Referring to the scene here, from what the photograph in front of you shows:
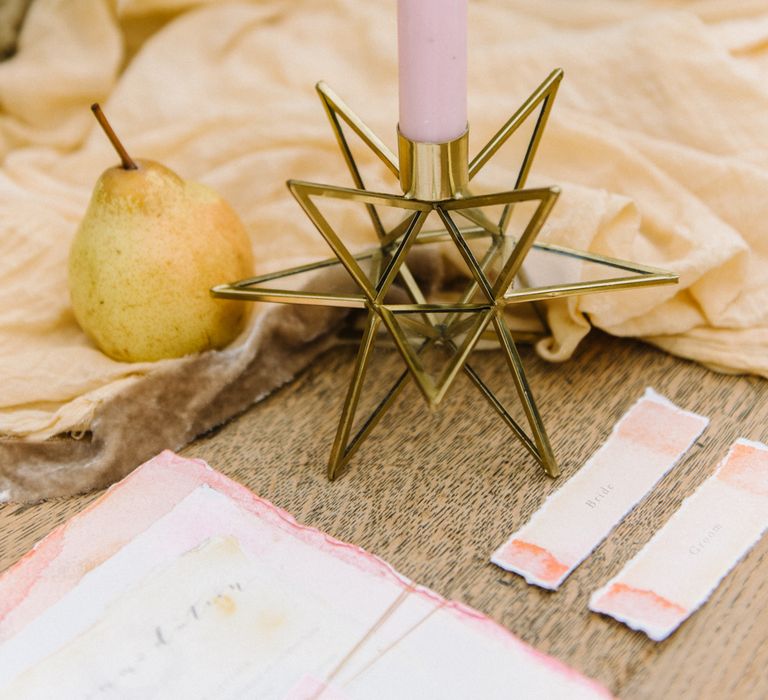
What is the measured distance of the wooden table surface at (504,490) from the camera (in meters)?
0.44

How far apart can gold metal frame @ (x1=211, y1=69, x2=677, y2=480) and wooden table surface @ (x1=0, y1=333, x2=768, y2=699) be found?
0.03 metres

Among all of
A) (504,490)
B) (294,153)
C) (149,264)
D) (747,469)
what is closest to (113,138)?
(149,264)

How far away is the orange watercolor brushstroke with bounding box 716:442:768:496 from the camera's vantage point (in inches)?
20.4

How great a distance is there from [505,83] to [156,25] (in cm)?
37

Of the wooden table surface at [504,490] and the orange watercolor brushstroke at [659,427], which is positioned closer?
the wooden table surface at [504,490]

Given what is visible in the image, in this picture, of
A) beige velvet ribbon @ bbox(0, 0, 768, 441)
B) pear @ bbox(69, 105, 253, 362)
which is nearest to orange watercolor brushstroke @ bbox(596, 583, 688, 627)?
beige velvet ribbon @ bbox(0, 0, 768, 441)

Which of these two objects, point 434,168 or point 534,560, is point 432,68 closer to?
point 434,168

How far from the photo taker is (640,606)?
0.46 meters

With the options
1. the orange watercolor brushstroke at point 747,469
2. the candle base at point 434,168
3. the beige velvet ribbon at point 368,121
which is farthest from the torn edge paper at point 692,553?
the candle base at point 434,168

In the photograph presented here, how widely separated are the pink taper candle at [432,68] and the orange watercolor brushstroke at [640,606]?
0.87 ft

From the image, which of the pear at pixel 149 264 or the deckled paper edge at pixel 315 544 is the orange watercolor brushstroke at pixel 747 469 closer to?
the deckled paper edge at pixel 315 544

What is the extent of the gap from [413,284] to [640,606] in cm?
26

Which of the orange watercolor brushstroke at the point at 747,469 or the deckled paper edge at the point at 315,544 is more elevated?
the orange watercolor brushstroke at the point at 747,469

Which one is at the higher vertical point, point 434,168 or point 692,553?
point 434,168
